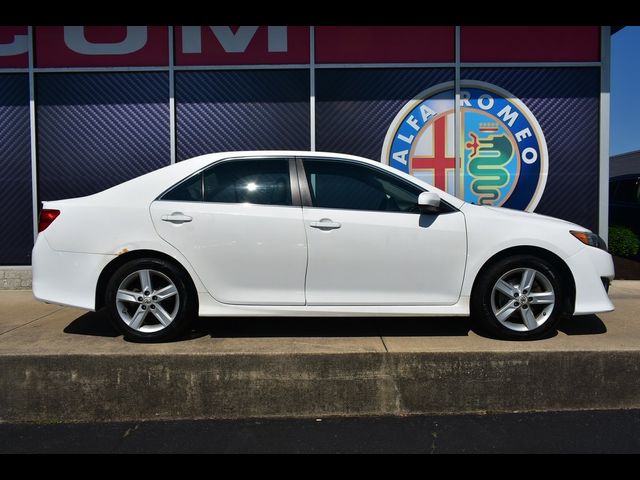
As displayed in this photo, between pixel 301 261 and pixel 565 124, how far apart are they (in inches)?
213

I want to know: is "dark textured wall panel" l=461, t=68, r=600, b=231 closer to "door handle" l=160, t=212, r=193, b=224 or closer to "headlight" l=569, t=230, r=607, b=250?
"headlight" l=569, t=230, r=607, b=250

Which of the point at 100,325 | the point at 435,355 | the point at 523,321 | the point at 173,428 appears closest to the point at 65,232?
the point at 100,325

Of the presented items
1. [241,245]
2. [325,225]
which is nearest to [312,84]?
[325,225]

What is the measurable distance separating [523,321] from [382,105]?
4.18 meters

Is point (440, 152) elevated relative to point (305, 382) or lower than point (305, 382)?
elevated

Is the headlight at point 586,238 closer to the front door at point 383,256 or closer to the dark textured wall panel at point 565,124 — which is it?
the front door at point 383,256

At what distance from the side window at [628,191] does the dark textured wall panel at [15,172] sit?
9.93 m

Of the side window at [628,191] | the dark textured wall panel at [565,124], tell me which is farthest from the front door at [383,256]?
the side window at [628,191]

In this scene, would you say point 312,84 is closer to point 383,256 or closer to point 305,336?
point 383,256

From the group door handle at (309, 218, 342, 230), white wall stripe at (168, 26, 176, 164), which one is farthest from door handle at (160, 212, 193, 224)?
white wall stripe at (168, 26, 176, 164)

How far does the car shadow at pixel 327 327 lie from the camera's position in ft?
12.1

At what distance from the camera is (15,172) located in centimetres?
664

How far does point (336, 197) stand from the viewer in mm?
3559

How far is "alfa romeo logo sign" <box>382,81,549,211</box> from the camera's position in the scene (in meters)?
6.64
